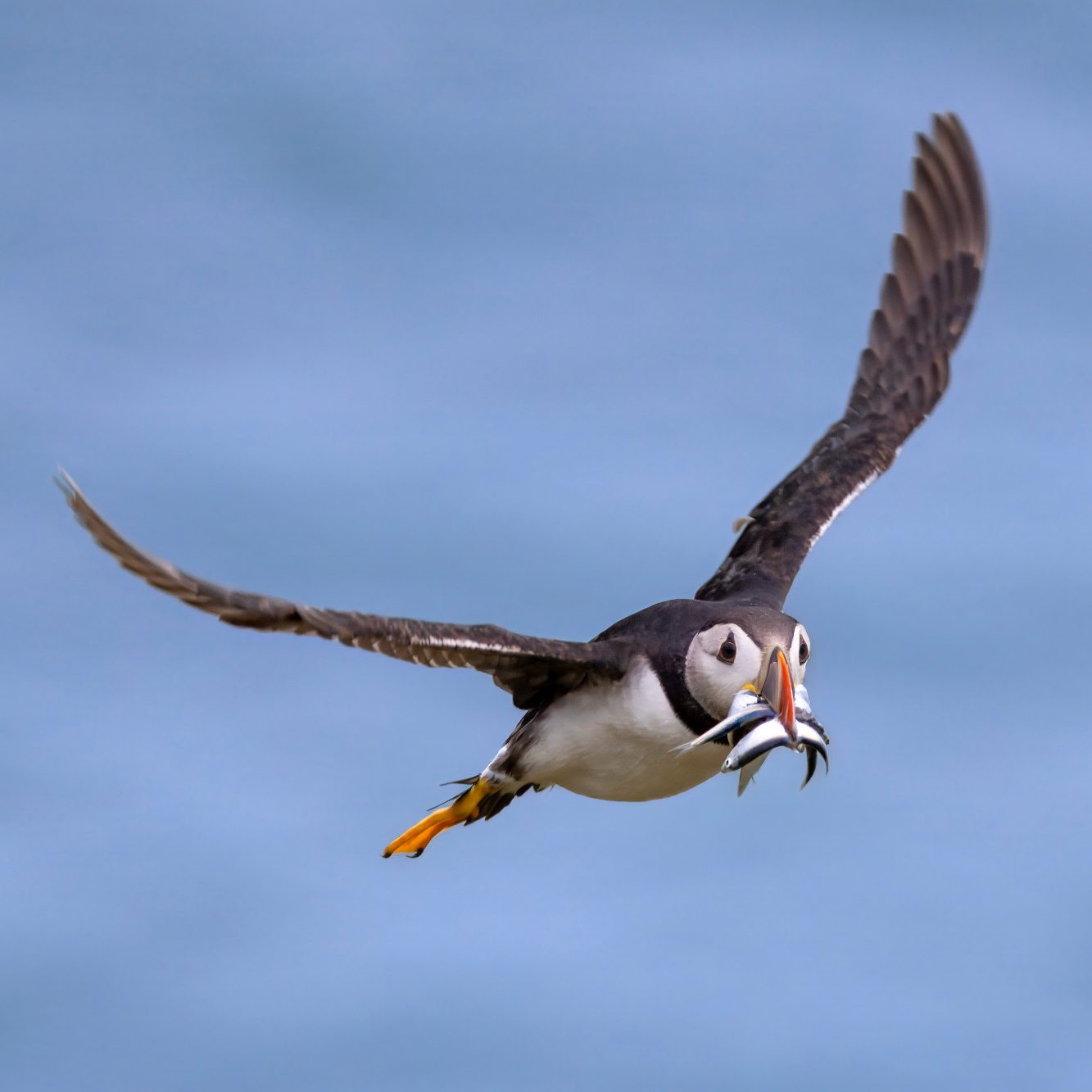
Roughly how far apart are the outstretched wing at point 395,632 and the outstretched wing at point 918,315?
413 centimetres

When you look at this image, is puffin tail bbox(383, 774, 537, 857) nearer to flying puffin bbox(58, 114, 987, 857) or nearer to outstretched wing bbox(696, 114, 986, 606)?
flying puffin bbox(58, 114, 987, 857)

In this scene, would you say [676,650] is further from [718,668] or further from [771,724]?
[771,724]

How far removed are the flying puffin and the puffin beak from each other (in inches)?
0.4

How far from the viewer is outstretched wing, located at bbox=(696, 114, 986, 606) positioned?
2025 centimetres

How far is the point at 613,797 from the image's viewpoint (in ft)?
55.4

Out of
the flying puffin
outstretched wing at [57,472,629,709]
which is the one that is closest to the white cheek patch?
the flying puffin

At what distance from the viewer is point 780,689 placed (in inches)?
600

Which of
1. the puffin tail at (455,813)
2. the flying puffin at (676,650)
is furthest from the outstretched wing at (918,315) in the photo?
the puffin tail at (455,813)

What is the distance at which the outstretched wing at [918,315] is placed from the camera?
66.4ft

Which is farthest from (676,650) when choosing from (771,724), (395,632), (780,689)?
(395,632)

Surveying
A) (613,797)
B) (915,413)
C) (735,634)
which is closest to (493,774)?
(613,797)

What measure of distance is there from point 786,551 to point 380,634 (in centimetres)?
551

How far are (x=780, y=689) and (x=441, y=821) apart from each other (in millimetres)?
3524

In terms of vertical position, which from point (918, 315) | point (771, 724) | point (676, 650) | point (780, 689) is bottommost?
point (771, 724)
